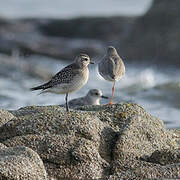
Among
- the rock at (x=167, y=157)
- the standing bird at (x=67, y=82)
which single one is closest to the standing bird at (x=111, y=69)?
the standing bird at (x=67, y=82)

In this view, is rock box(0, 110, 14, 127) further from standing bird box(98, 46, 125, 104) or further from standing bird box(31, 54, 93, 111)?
standing bird box(98, 46, 125, 104)

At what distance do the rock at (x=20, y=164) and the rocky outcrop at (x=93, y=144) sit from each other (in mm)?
353

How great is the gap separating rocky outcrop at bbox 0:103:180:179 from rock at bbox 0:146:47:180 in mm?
353

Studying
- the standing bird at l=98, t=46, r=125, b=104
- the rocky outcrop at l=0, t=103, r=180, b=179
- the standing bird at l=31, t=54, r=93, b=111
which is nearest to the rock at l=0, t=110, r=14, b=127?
the rocky outcrop at l=0, t=103, r=180, b=179

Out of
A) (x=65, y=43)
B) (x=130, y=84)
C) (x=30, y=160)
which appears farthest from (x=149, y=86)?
(x=30, y=160)

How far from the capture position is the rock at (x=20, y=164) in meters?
6.04

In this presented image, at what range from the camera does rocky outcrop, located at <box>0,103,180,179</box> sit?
675 cm

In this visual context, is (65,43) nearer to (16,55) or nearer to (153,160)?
(16,55)

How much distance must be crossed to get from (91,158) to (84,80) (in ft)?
7.30

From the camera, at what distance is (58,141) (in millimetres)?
6840

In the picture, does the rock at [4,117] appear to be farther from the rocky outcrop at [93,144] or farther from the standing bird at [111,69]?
the standing bird at [111,69]

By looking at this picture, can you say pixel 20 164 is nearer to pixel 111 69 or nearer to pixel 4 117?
pixel 4 117

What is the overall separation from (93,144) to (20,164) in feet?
4.04

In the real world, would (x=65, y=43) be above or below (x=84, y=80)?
above
